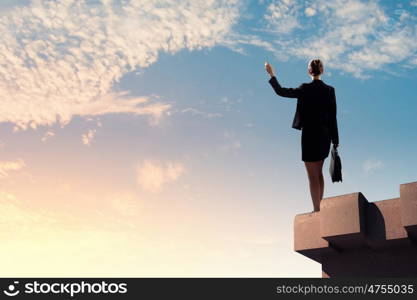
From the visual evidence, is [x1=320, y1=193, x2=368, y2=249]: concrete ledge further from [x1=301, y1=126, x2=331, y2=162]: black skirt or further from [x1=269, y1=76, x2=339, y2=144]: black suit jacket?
[x1=269, y1=76, x2=339, y2=144]: black suit jacket

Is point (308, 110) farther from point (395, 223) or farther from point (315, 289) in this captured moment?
point (315, 289)

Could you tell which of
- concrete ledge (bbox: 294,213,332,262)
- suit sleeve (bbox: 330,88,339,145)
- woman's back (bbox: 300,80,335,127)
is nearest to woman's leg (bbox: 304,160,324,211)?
concrete ledge (bbox: 294,213,332,262)

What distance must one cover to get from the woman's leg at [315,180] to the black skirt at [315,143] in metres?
0.10

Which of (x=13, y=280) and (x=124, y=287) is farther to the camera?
(x=13, y=280)

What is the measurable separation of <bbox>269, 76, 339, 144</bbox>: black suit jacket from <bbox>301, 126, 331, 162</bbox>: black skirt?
96 mm

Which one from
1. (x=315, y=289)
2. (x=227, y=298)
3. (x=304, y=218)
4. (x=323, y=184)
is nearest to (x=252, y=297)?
(x=227, y=298)

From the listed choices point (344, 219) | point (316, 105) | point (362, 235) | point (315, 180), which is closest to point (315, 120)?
point (316, 105)

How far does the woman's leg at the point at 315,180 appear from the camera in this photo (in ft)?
27.1

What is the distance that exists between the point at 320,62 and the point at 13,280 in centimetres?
594

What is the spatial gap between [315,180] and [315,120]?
0.96m

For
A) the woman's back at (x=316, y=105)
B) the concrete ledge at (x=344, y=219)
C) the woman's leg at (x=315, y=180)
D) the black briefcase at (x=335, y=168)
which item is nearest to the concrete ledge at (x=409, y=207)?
the concrete ledge at (x=344, y=219)

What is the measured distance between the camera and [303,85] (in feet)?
27.8

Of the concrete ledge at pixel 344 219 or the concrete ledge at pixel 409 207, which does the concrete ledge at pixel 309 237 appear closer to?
the concrete ledge at pixel 344 219

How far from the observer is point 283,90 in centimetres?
837
